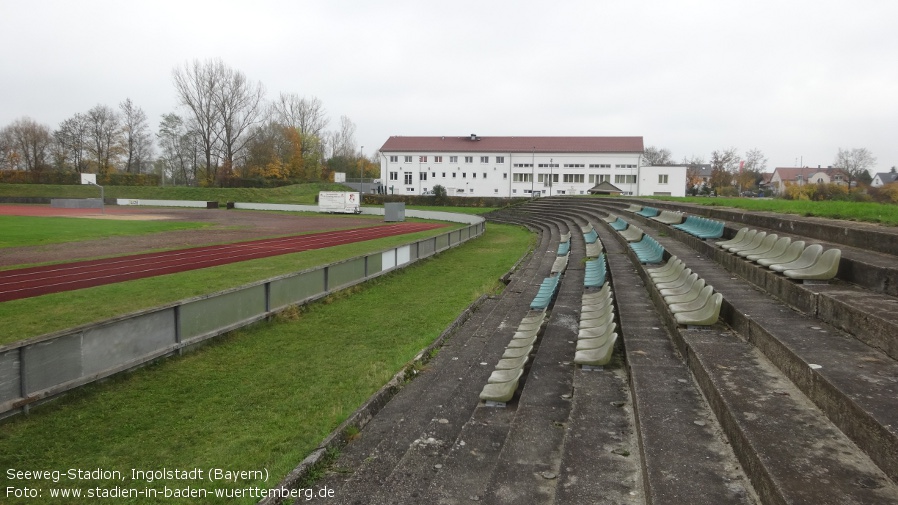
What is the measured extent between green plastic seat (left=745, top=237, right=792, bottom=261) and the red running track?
16.0 m

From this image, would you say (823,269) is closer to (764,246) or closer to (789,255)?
(789,255)

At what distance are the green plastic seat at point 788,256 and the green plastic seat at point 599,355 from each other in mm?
3127

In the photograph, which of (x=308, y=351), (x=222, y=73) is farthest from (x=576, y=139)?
(x=308, y=351)

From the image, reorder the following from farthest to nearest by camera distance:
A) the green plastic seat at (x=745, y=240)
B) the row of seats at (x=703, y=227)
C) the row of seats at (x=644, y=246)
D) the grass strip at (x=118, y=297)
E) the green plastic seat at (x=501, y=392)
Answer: the row of seats at (x=703, y=227) < the row of seats at (x=644, y=246) < the grass strip at (x=118, y=297) < the green plastic seat at (x=745, y=240) < the green plastic seat at (x=501, y=392)

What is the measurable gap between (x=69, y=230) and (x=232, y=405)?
1229 inches

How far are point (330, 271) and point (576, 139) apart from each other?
7214cm

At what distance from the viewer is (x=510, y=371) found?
21.7ft

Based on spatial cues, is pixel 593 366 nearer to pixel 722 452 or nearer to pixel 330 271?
pixel 722 452

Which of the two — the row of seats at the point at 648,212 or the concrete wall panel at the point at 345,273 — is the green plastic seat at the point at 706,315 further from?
the row of seats at the point at 648,212

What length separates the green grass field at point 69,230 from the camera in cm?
2678

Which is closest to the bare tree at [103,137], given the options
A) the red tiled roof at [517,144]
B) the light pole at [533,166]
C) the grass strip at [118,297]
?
the red tiled roof at [517,144]

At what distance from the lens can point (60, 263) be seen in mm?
19516

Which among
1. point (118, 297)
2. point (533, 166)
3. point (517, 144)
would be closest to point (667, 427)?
point (118, 297)

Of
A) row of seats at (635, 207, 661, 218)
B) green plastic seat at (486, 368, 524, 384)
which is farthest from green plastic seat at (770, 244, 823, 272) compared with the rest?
row of seats at (635, 207, 661, 218)
